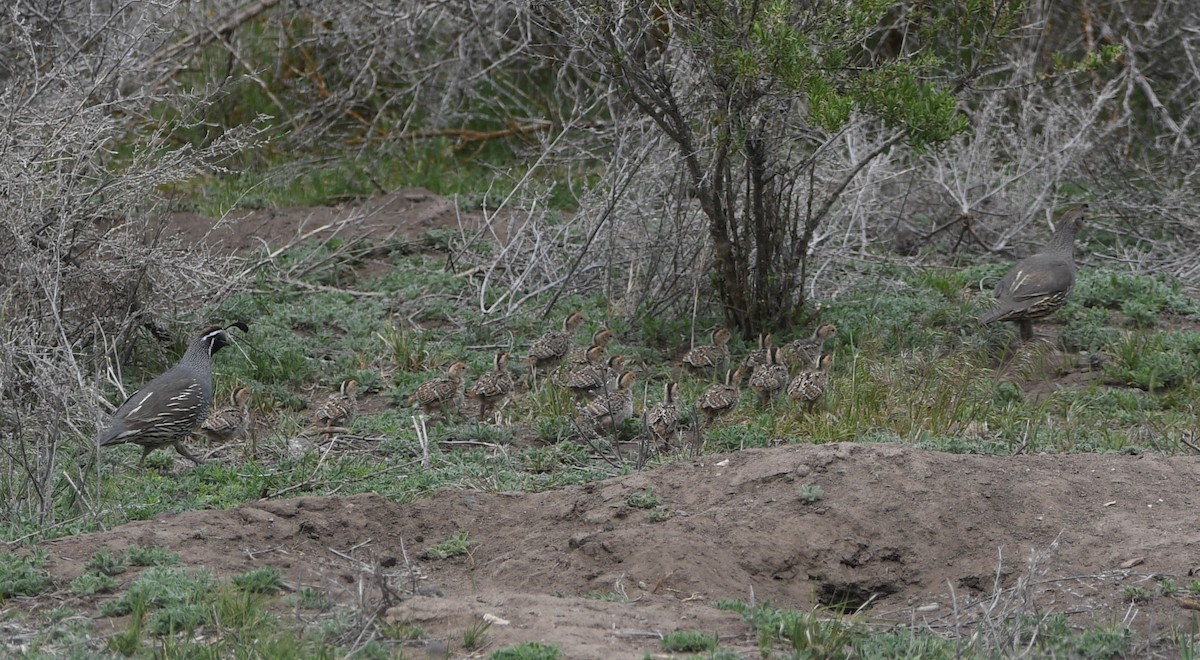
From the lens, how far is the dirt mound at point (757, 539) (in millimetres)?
6109

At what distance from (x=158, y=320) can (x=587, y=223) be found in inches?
137

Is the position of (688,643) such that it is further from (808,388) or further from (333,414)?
(333,414)

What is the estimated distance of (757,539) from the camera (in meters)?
6.71

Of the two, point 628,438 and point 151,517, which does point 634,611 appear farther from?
point 628,438

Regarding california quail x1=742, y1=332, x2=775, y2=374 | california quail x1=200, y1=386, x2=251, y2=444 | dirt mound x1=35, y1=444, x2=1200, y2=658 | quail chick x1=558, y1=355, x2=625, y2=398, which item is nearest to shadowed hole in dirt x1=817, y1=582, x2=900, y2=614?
dirt mound x1=35, y1=444, x2=1200, y2=658

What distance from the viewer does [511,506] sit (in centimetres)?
737

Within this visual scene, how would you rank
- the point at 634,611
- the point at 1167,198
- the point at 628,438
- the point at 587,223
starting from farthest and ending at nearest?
the point at 1167,198, the point at 587,223, the point at 628,438, the point at 634,611

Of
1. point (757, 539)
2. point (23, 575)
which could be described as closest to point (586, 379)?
point (757, 539)

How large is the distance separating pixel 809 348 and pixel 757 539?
3.75 m

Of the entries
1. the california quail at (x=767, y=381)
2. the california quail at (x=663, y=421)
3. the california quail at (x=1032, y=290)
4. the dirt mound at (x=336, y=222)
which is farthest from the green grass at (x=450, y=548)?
the dirt mound at (x=336, y=222)

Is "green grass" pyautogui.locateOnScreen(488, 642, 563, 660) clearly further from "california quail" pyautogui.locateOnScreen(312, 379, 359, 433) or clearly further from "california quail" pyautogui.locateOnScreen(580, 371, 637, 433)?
"california quail" pyautogui.locateOnScreen(312, 379, 359, 433)

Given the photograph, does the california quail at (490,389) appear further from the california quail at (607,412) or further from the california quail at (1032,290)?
the california quail at (1032,290)

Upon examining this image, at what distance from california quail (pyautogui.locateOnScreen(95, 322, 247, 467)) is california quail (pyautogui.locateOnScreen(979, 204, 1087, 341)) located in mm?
5501

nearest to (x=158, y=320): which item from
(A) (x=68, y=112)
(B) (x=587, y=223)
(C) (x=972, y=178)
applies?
(A) (x=68, y=112)
